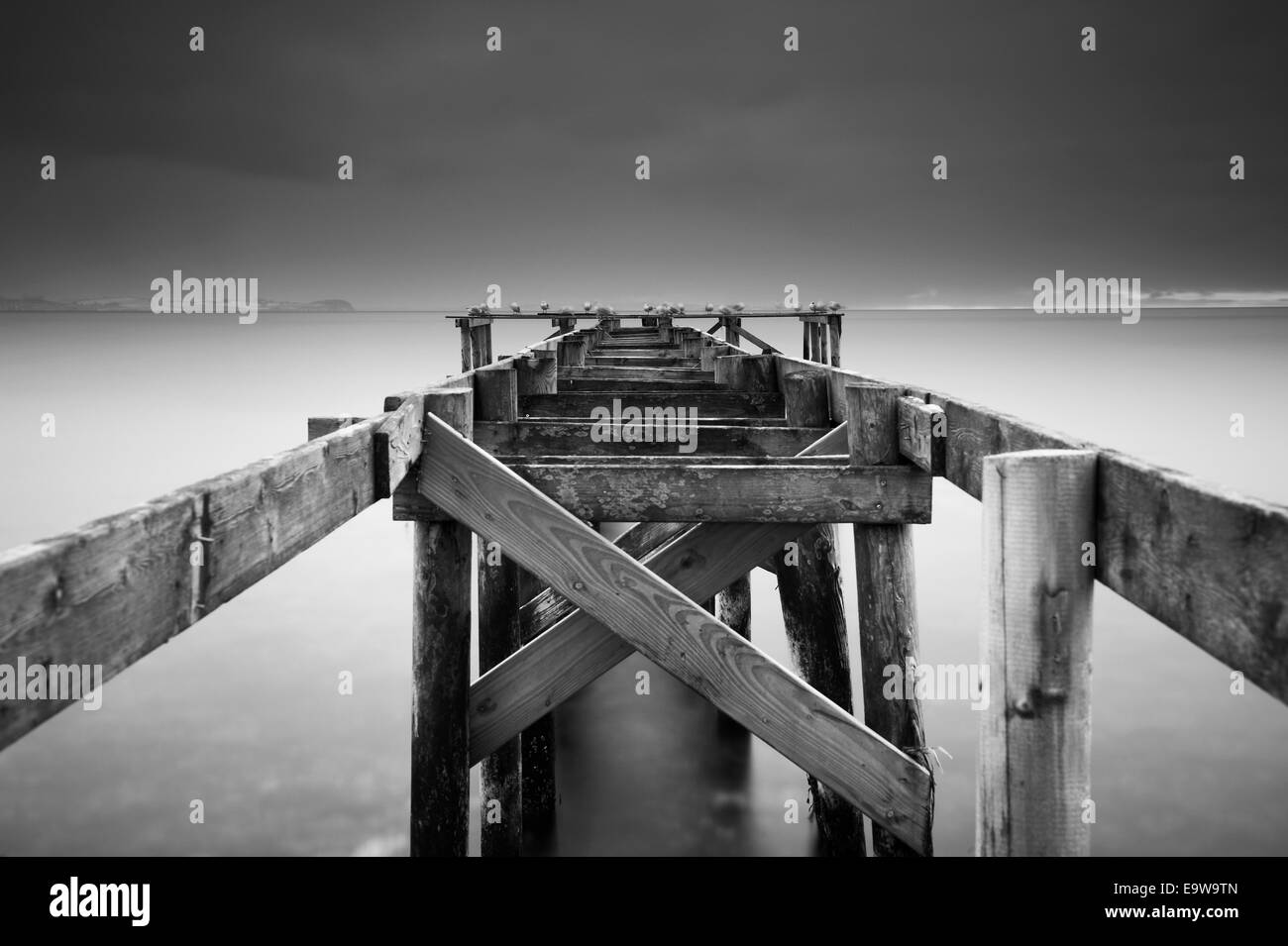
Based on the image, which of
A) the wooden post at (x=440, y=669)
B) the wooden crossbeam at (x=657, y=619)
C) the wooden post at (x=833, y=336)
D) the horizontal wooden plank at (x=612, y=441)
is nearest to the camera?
the wooden crossbeam at (x=657, y=619)

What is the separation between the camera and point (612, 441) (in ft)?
15.4

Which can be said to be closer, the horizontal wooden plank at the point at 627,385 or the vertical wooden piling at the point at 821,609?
the vertical wooden piling at the point at 821,609

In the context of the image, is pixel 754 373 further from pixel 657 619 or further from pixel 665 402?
pixel 657 619

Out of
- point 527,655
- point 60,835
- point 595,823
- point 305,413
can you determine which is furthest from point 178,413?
point 527,655

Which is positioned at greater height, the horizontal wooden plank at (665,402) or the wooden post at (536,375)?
the wooden post at (536,375)

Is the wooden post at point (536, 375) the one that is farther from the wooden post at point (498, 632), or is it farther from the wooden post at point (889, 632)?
the wooden post at point (889, 632)

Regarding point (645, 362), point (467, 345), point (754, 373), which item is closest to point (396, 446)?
point (754, 373)

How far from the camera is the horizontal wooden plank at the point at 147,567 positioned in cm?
135

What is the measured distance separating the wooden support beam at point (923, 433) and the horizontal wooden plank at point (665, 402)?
2.00 m

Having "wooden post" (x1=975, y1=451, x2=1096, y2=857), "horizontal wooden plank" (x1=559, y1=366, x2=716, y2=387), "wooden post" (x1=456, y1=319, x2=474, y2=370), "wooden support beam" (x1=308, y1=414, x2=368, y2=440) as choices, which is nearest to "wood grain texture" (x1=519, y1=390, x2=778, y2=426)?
"horizontal wooden plank" (x1=559, y1=366, x2=716, y2=387)

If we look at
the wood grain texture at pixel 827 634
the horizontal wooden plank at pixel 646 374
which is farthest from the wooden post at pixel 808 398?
the horizontal wooden plank at pixel 646 374

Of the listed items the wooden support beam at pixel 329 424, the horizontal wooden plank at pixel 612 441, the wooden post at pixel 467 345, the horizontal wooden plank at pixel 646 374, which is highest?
the wooden post at pixel 467 345

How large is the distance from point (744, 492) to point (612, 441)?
136 cm
